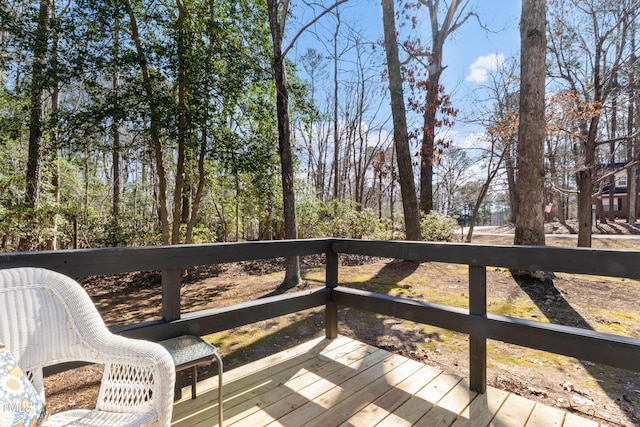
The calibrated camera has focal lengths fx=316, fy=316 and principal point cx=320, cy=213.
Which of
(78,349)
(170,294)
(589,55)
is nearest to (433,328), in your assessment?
(170,294)

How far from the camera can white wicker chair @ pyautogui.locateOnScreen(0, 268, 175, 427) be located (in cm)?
112

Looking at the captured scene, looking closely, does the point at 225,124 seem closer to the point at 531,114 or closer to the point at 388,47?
the point at 388,47

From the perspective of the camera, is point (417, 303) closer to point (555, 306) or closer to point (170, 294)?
point (170, 294)

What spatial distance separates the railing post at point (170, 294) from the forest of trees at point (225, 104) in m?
3.60

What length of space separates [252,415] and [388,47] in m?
6.49

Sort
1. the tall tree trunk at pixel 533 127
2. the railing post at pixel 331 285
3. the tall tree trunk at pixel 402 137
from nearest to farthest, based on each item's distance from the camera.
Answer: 1. the railing post at pixel 331 285
2. the tall tree trunk at pixel 533 127
3. the tall tree trunk at pixel 402 137

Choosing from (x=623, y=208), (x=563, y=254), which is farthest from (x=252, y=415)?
(x=623, y=208)

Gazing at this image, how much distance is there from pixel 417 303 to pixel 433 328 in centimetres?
160

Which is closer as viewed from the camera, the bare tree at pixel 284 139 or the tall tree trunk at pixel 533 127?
the tall tree trunk at pixel 533 127

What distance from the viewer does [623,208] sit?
917 inches

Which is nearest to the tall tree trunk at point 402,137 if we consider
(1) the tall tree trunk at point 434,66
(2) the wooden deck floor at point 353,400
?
(1) the tall tree trunk at point 434,66

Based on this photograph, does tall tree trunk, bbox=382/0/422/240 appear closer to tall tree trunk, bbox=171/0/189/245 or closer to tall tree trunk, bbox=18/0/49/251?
tall tree trunk, bbox=171/0/189/245

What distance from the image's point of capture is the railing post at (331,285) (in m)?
→ 2.60

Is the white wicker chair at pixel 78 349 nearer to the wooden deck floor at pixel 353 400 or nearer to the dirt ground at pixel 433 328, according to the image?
the wooden deck floor at pixel 353 400
